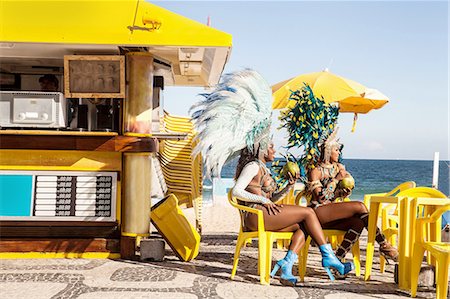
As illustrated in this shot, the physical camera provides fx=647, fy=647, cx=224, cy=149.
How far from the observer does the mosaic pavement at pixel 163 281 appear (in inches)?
224

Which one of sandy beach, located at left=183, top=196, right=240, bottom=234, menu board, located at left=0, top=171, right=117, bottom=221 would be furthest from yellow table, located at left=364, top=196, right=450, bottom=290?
sandy beach, located at left=183, top=196, right=240, bottom=234

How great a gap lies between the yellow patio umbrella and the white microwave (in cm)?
392

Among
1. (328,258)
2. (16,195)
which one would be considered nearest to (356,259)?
(328,258)

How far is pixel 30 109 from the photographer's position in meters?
7.34

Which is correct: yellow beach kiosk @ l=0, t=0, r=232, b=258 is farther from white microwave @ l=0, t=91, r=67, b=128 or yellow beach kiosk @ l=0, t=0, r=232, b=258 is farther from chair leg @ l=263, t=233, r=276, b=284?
chair leg @ l=263, t=233, r=276, b=284

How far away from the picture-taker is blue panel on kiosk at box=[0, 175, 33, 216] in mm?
7574

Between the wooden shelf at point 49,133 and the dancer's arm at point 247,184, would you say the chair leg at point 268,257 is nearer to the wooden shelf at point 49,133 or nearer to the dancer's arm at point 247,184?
the dancer's arm at point 247,184

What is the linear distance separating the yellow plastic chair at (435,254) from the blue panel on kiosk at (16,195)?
440 centimetres

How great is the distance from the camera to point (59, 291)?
18.8 feet

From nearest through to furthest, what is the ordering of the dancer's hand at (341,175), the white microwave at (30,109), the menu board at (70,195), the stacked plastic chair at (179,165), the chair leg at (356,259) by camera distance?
the chair leg at (356,259), the dancer's hand at (341,175), the white microwave at (30,109), the menu board at (70,195), the stacked plastic chair at (179,165)

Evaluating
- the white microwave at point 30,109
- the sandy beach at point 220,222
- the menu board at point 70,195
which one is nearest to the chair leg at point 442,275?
the menu board at point 70,195

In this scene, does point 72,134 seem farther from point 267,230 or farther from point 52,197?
point 267,230

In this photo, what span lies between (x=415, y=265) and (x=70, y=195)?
4000 mm

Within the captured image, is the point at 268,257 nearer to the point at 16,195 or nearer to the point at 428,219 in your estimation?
the point at 428,219
